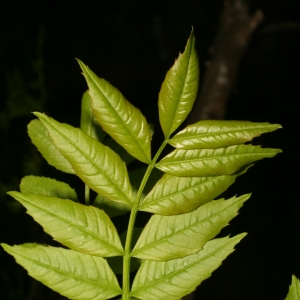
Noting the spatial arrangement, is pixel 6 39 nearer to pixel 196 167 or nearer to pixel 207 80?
pixel 207 80

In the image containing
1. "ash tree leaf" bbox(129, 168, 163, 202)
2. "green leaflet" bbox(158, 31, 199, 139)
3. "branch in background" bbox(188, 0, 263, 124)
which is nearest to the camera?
"green leaflet" bbox(158, 31, 199, 139)

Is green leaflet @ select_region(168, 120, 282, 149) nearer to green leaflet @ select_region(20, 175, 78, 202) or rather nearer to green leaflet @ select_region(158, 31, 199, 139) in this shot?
green leaflet @ select_region(158, 31, 199, 139)

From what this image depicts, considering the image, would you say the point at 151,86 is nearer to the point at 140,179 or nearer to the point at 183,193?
the point at 140,179

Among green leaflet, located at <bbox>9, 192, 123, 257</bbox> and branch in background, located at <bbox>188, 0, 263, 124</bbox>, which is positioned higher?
branch in background, located at <bbox>188, 0, 263, 124</bbox>

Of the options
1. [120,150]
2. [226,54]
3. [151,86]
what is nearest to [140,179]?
[120,150]

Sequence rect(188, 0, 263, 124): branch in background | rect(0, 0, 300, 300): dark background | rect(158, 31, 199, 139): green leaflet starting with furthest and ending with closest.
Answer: rect(0, 0, 300, 300): dark background, rect(188, 0, 263, 124): branch in background, rect(158, 31, 199, 139): green leaflet

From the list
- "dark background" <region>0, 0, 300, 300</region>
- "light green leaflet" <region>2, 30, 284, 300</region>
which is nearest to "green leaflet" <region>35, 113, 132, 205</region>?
"light green leaflet" <region>2, 30, 284, 300</region>
